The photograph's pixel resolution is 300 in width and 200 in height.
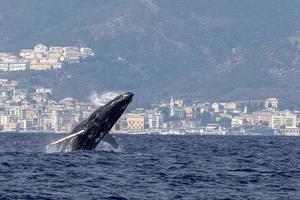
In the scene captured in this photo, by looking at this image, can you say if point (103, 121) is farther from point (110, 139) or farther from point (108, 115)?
point (110, 139)

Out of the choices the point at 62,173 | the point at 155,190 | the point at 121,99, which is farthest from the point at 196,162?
the point at 155,190

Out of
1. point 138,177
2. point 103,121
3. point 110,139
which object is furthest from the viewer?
point 110,139

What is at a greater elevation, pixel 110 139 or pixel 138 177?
pixel 110 139

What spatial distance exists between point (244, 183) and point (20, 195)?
11.5 meters

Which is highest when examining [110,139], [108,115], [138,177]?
[108,115]

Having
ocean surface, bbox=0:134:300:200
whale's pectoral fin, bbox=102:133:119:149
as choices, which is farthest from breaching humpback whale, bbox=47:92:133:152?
ocean surface, bbox=0:134:300:200

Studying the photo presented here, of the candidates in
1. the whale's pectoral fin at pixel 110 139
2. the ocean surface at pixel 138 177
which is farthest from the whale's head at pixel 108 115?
the ocean surface at pixel 138 177

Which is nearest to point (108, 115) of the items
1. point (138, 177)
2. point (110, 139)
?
point (110, 139)

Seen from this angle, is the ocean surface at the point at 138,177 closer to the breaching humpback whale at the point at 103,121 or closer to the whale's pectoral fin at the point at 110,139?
the whale's pectoral fin at the point at 110,139

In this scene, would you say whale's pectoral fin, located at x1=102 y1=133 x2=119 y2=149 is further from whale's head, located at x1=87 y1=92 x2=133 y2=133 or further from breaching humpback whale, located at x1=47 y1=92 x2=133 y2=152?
whale's head, located at x1=87 y1=92 x2=133 y2=133

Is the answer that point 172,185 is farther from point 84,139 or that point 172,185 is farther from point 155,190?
point 84,139

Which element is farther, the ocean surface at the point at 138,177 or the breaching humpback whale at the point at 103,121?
the breaching humpback whale at the point at 103,121

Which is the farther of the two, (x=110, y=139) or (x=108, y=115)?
(x=110, y=139)

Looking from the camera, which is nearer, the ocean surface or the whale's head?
the ocean surface
